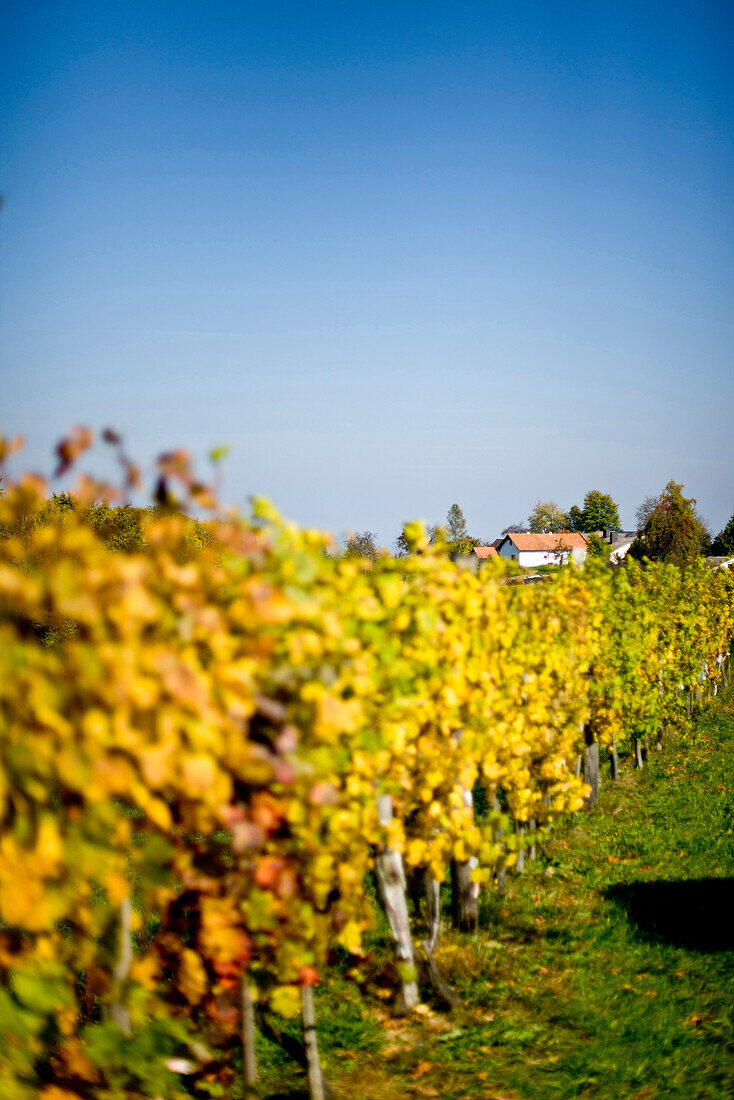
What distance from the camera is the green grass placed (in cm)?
432

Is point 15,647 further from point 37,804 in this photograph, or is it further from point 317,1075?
point 317,1075

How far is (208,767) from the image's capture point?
6.64ft

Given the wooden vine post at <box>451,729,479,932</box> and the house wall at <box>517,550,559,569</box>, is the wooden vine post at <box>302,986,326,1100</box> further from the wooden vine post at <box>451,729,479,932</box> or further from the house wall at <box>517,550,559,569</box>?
the house wall at <box>517,550,559,569</box>

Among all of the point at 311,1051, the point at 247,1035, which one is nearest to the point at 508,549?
the point at 311,1051

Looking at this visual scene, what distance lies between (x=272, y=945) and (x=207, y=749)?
1.39m

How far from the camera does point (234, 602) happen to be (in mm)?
2350

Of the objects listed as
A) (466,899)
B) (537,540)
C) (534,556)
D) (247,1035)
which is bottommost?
(466,899)

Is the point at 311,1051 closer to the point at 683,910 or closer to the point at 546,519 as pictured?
the point at 683,910

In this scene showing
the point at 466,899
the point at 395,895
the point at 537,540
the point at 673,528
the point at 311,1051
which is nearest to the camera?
the point at 311,1051

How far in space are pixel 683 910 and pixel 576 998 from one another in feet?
5.96

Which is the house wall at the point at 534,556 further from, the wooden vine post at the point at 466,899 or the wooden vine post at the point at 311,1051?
the wooden vine post at the point at 311,1051

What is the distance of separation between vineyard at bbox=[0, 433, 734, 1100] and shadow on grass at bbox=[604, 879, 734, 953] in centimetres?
253

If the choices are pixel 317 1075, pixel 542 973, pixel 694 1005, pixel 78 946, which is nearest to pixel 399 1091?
pixel 317 1075

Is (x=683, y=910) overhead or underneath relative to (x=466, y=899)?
underneath
